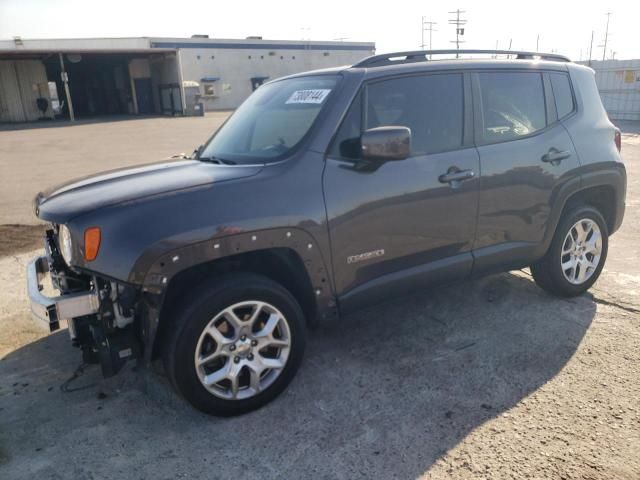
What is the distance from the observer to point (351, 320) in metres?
4.30

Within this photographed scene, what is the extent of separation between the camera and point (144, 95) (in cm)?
3816

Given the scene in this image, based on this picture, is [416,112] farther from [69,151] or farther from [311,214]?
[69,151]

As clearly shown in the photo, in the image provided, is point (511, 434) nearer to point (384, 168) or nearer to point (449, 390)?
point (449, 390)

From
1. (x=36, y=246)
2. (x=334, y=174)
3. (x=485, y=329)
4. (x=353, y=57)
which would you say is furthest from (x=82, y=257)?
(x=353, y=57)

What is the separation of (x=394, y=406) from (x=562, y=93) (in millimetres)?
2946

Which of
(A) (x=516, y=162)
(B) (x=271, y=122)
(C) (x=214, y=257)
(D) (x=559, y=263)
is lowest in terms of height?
(D) (x=559, y=263)

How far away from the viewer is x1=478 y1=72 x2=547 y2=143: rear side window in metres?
3.89

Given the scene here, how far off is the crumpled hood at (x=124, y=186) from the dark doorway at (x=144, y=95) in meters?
37.3

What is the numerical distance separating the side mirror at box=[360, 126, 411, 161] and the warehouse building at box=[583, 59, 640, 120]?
88.0 feet

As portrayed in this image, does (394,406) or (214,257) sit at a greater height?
(214,257)

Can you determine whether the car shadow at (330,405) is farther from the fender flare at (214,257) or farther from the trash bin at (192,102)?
the trash bin at (192,102)

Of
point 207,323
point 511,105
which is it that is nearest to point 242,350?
point 207,323

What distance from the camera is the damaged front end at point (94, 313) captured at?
111 inches

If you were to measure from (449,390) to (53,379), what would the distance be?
8.52 feet
